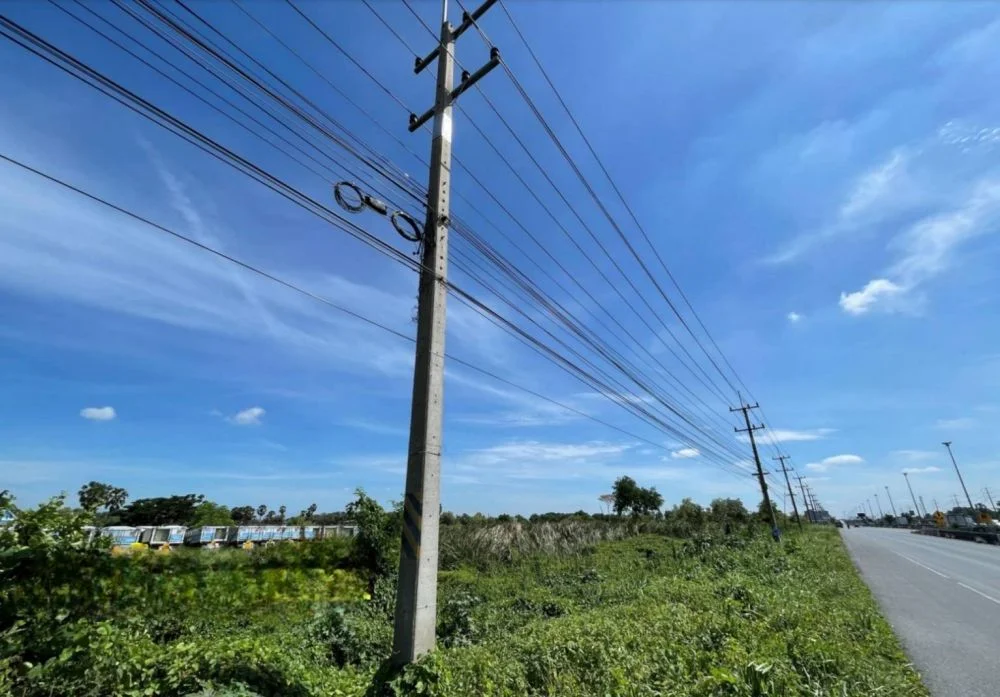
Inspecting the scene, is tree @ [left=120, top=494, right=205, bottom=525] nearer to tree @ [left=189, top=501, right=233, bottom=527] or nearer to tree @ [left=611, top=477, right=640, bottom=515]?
tree @ [left=189, top=501, right=233, bottom=527]

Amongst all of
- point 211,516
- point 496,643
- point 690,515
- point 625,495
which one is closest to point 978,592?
point 496,643

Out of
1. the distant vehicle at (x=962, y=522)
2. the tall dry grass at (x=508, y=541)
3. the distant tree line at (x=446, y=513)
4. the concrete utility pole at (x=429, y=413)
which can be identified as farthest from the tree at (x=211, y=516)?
the distant vehicle at (x=962, y=522)

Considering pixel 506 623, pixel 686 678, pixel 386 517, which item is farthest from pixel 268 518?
pixel 686 678

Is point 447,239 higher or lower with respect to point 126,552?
higher

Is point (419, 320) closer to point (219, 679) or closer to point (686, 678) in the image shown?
point (219, 679)

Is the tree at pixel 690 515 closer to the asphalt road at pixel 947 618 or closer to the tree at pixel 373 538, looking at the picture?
the asphalt road at pixel 947 618

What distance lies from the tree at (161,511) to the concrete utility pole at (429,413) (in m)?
87.4

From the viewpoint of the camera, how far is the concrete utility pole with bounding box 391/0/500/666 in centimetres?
622

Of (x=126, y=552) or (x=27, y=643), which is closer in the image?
(x=27, y=643)

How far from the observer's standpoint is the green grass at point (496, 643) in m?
5.66

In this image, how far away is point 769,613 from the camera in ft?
28.9

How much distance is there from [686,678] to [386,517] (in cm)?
1447

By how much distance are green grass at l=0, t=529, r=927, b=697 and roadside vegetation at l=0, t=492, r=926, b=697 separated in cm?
3

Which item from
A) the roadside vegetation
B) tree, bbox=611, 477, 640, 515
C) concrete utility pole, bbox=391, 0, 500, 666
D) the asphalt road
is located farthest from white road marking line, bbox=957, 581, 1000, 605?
tree, bbox=611, 477, 640, 515
